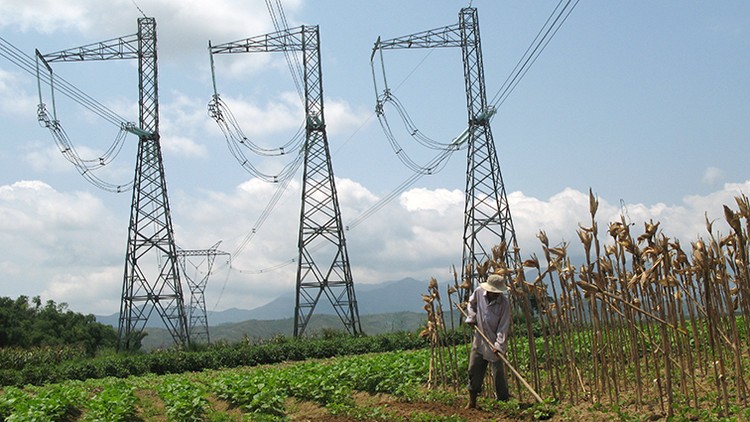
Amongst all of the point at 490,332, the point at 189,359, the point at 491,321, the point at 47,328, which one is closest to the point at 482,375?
the point at 490,332

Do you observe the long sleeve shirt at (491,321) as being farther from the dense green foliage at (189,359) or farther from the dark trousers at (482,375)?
the dense green foliage at (189,359)

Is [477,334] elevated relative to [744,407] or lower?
elevated

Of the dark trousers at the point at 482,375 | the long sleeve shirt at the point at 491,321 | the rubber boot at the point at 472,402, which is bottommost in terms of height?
the rubber boot at the point at 472,402

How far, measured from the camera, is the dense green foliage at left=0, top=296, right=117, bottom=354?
4944 cm

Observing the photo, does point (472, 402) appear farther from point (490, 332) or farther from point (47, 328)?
point (47, 328)

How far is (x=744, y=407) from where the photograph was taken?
318 inches

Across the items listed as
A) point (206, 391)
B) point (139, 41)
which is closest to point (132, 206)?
point (139, 41)

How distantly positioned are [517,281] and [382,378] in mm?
3925

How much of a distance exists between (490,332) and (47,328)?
54.7m

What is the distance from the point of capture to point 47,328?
186ft

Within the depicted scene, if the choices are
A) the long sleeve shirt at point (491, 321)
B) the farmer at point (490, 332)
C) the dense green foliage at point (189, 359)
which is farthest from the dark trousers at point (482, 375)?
the dense green foliage at point (189, 359)

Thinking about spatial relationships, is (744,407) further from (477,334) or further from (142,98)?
(142,98)

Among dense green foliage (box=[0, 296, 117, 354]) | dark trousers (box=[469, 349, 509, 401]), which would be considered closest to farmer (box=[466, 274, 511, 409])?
dark trousers (box=[469, 349, 509, 401])

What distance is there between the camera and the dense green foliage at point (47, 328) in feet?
162
